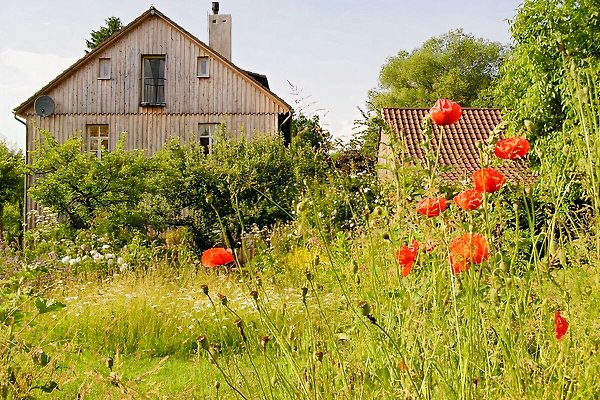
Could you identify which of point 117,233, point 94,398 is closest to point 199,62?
point 117,233

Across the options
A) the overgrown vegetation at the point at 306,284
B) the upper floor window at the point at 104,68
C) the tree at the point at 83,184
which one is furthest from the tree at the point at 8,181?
the overgrown vegetation at the point at 306,284

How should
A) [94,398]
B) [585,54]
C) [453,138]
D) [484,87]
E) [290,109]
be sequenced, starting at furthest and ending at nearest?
[484,87], [290,109], [453,138], [585,54], [94,398]

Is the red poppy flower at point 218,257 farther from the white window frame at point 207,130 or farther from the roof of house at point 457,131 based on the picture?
the white window frame at point 207,130

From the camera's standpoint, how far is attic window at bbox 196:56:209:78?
70.2ft

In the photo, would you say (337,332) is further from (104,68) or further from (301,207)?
(104,68)

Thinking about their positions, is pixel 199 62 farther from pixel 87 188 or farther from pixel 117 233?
pixel 117 233

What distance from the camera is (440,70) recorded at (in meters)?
37.6

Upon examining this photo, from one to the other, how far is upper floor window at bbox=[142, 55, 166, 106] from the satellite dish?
276 cm

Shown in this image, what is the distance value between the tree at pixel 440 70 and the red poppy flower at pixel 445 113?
34226 millimetres

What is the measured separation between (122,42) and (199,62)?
2.40 m

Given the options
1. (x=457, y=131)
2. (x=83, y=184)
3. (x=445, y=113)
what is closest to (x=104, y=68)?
(x=83, y=184)

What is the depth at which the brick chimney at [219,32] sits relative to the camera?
22.6m

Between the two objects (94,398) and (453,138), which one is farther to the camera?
(453,138)

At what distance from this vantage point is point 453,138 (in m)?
19.7
